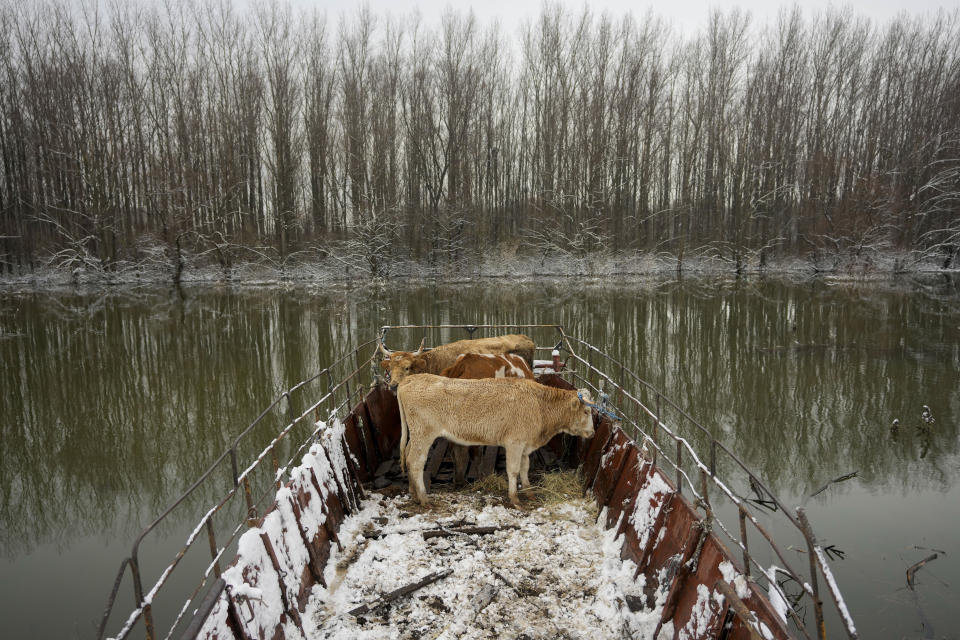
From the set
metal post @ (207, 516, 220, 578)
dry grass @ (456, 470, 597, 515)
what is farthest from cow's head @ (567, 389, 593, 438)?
metal post @ (207, 516, 220, 578)

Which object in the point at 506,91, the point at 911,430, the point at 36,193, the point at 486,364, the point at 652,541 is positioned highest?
the point at 506,91

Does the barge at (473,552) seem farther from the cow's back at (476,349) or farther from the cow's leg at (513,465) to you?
the cow's back at (476,349)

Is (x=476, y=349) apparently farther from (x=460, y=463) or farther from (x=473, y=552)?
(x=473, y=552)

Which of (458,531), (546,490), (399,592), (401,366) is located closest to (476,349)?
(401,366)

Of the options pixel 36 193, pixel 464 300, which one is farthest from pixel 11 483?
pixel 36 193

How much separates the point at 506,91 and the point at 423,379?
143 ft

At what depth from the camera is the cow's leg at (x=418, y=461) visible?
19.4 feet

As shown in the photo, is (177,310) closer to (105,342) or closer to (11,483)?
(105,342)

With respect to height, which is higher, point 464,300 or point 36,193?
point 36,193

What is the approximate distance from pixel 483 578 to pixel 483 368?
3370mm

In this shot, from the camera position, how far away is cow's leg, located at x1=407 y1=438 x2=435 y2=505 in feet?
19.4

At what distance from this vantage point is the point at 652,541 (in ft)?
14.6

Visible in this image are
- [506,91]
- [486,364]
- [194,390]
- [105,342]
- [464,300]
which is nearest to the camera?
[486,364]

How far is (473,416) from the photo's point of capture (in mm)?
5887
